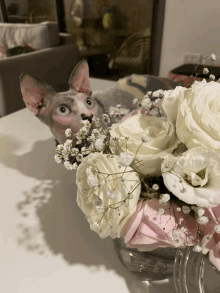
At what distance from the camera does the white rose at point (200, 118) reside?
10.6 inches

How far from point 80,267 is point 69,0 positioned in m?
2.98

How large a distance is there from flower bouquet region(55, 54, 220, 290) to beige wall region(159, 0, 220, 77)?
196 cm

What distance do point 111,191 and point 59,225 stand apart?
0.30 m

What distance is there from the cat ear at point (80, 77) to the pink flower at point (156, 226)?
41 cm

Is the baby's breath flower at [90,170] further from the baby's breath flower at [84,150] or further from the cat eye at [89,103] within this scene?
the cat eye at [89,103]

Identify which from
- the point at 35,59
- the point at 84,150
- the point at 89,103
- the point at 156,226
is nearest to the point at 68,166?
the point at 84,150

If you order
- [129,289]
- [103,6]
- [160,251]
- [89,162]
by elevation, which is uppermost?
[103,6]

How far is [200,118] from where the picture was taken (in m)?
0.28

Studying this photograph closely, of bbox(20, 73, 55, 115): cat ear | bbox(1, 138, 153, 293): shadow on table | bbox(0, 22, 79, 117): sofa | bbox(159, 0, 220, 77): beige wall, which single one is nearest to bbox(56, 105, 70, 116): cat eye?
bbox(20, 73, 55, 115): cat ear

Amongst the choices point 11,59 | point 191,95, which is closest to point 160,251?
point 191,95

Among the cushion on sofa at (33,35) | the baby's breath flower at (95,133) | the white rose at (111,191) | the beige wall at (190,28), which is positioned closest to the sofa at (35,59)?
the cushion on sofa at (33,35)

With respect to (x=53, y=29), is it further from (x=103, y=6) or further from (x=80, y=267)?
(x=80, y=267)

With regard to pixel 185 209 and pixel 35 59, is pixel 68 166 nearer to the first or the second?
pixel 185 209

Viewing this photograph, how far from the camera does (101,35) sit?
8.82 ft
